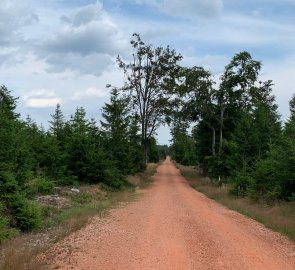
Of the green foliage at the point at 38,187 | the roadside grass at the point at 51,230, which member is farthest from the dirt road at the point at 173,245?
the green foliage at the point at 38,187

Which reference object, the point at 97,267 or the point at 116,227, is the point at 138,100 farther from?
the point at 97,267

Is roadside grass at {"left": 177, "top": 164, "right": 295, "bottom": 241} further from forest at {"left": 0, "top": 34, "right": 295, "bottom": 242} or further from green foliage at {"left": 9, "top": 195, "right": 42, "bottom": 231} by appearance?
green foliage at {"left": 9, "top": 195, "right": 42, "bottom": 231}

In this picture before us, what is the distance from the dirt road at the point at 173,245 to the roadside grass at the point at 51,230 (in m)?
0.45

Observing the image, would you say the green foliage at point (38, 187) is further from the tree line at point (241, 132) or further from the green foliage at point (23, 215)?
the tree line at point (241, 132)

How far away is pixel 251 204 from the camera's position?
2344cm

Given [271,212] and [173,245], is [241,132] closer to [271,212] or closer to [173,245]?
[271,212]

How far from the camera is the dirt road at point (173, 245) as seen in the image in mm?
9781

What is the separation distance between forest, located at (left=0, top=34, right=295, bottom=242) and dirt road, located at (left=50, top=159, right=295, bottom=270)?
2.88 m

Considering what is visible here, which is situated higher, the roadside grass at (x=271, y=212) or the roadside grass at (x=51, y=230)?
the roadside grass at (x=271, y=212)

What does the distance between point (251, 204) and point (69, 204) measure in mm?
9706

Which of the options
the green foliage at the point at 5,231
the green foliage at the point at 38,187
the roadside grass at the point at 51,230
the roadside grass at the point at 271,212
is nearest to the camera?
the roadside grass at the point at 51,230

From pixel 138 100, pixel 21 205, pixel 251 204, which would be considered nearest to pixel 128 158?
pixel 251 204

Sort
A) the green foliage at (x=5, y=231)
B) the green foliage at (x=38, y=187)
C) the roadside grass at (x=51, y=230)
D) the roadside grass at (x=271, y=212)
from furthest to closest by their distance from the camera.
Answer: the green foliage at (x=38, y=187), the roadside grass at (x=271, y=212), the green foliage at (x=5, y=231), the roadside grass at (x=51, y=230)

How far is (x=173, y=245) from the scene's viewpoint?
11742 mm
